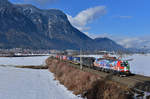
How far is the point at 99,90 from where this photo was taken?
82.0 ft

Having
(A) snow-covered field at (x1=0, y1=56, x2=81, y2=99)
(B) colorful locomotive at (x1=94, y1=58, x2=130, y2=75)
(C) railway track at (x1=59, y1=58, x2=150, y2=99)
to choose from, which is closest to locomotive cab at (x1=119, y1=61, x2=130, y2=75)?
(B) colorful locomotive at (x1=94, y1=58, x2=130, y2=75)

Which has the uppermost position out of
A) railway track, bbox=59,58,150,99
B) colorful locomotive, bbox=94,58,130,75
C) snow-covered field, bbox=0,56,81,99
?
colorful locomotive, bbox=94,58,130,75

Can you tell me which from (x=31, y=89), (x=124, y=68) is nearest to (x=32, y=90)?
(x=31, y=89)

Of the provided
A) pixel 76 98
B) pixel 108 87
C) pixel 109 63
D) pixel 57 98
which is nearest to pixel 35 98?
pixel 57 98

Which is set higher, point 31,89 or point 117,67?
point 117,67

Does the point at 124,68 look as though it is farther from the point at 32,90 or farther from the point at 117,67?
the point at 32,90

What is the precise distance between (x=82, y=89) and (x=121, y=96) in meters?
11.7

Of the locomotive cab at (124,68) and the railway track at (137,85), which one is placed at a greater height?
the locomotive cab at (124,68)

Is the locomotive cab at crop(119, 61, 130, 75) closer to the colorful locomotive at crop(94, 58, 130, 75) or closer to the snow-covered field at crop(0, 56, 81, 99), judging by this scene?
the colorful locomotive at crop(94, 58, 130, 75)

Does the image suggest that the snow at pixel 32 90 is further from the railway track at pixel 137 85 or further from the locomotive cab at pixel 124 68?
the locomotive cab at pixel 124 68

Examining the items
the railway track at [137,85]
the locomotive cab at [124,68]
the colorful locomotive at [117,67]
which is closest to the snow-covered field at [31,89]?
the railway track at [137,85]

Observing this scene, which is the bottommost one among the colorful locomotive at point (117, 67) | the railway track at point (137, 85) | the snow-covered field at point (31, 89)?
the snow-covered field at point (31, 89)

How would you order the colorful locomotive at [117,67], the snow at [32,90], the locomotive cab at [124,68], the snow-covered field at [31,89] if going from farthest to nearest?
the colorful locomotive at [117,67] < the locomotive cab at [124,68] < the snow-covered field at [31,89] < the snow at [32,90]

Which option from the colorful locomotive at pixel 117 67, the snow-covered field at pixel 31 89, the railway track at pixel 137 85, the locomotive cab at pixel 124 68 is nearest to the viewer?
the railway track at pixel 137 85
